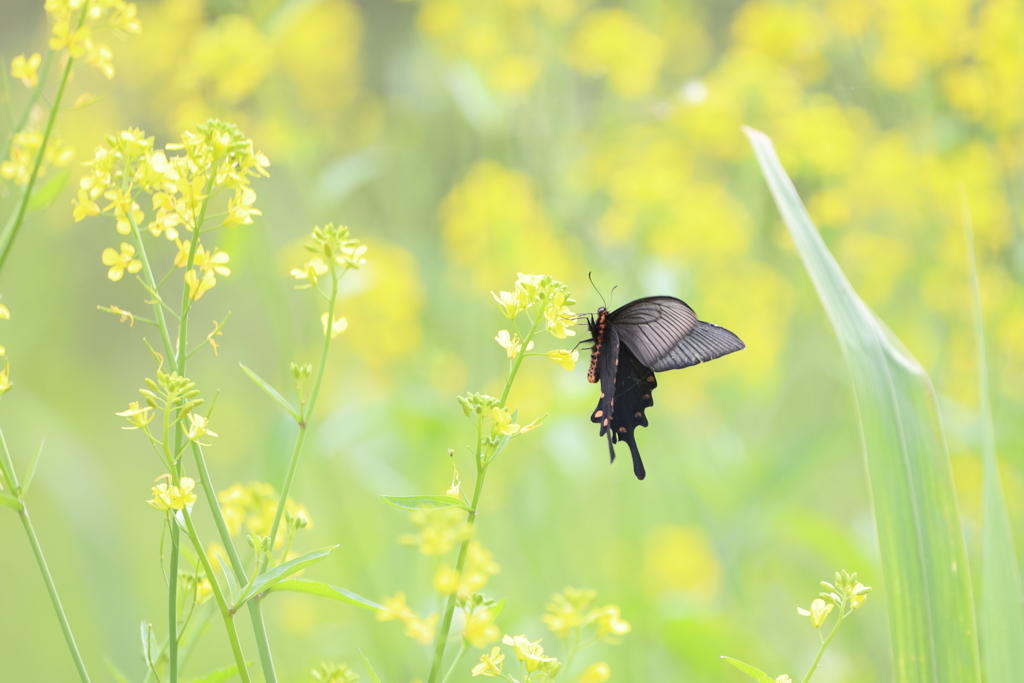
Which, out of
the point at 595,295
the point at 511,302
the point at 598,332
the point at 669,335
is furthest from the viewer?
the point at 595,295

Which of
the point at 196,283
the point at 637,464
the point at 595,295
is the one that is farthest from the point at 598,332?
the point at 595,295

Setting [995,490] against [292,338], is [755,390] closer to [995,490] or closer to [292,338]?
[292,338]

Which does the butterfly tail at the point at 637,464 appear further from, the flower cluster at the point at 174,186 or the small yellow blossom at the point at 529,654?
the flower cluster at the point at 174,186

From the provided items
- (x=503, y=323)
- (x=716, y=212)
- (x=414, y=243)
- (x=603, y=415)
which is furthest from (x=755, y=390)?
(x=603, y=415)

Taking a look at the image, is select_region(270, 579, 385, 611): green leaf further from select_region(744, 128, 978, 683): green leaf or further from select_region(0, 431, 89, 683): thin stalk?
select_region(744, 128, 978, 683): green leaf

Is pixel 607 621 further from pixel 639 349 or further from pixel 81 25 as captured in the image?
pixel 81 25

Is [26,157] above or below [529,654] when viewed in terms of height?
above

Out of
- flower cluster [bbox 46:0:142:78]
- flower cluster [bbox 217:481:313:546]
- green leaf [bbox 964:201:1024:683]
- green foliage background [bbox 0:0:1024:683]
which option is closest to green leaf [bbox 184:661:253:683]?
flower cluster [bbox 217:481:313:546]
